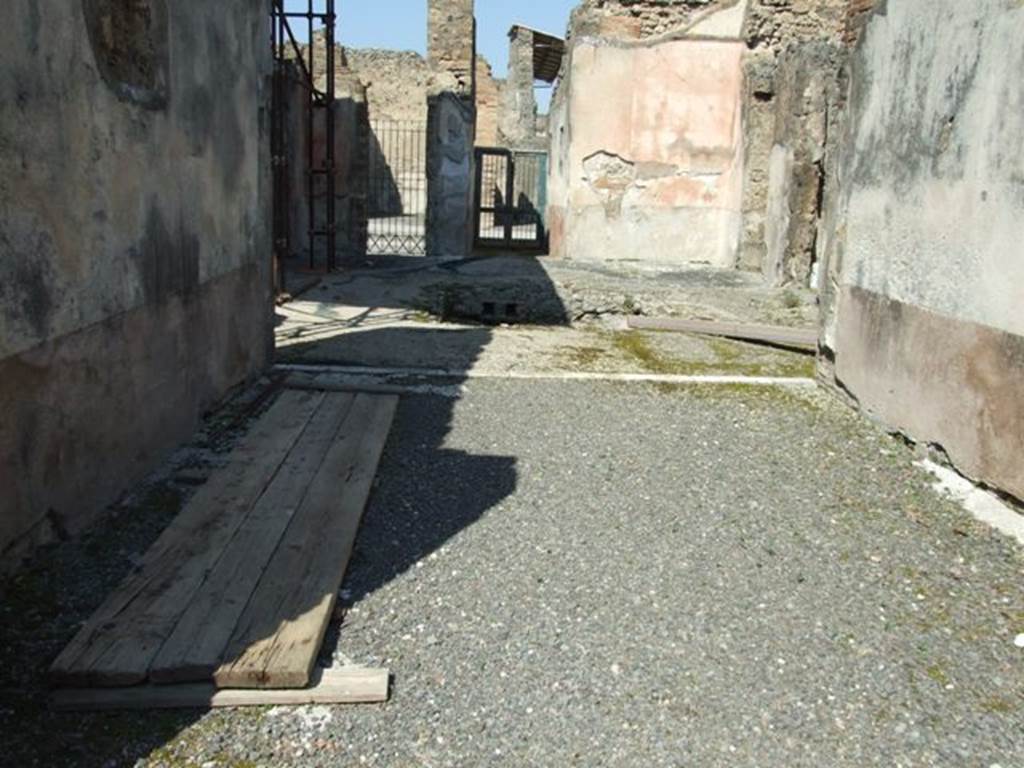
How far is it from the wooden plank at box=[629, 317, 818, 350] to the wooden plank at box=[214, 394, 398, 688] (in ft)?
14.6

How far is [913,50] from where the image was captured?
4863 mm

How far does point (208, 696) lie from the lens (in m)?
2.32

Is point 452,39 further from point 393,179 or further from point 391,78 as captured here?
point 391,78

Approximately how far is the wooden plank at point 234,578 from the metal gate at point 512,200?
12752 millimetres

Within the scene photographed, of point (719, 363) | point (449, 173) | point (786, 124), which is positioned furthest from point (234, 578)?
point (449, 173)

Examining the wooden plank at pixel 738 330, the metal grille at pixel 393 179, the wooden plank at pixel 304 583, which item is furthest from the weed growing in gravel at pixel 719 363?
the metal grille at pixel 393 179

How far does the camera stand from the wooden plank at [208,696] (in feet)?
7.48

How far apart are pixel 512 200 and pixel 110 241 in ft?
47.1

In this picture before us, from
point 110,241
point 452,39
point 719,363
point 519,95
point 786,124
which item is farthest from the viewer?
point 519,95

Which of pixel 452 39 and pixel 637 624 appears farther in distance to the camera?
pixel 452 39

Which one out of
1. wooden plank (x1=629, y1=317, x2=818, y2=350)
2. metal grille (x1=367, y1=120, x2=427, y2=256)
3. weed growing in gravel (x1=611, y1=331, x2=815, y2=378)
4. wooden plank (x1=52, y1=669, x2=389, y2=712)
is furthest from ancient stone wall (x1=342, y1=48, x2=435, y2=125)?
wooden plank (x1=52, y1=669, x2=389, y2=712)

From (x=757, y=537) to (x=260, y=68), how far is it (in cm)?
421

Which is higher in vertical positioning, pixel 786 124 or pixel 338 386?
pixel 786 124

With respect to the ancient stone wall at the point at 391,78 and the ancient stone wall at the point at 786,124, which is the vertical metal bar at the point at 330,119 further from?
the ancient stone wall at the point at 391,78
